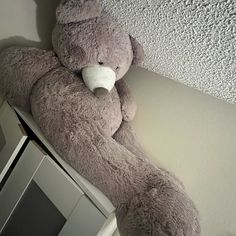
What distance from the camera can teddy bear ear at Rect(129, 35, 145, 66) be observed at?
33.7 inches

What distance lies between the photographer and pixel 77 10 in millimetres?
741

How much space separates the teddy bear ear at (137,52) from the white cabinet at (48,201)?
341 millimetres

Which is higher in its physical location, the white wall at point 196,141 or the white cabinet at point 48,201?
the white wall at point 196,141

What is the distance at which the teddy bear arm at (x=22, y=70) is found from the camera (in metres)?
0.85

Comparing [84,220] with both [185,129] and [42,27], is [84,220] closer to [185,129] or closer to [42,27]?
[185,129]

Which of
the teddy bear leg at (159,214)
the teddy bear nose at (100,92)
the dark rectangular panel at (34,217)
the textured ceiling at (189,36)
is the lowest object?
the dark rectangular panel at (34,217)

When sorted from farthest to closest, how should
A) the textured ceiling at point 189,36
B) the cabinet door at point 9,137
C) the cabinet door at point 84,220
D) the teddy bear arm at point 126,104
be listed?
the teddy bear arm at point 126,104
the cabinet door at point 9,137
the cabinet door at point 84,220
the textured ceiling at point 189,36

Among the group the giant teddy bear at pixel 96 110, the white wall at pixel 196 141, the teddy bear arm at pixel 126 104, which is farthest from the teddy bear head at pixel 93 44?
the white wall at pixel 196 141

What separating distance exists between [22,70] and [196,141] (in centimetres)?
53

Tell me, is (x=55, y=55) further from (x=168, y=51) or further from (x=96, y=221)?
(x=96, y=221)

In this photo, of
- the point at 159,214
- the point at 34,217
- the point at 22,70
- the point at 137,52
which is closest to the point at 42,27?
the point at 22,70

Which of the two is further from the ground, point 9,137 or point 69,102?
point 69,102

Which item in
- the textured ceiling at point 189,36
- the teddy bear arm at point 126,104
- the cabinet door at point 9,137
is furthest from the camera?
the teddy bear arm at point 126,104

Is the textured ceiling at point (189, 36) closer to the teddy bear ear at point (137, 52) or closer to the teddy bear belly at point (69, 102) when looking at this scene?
the teddy bear ear at point (137, 52)
